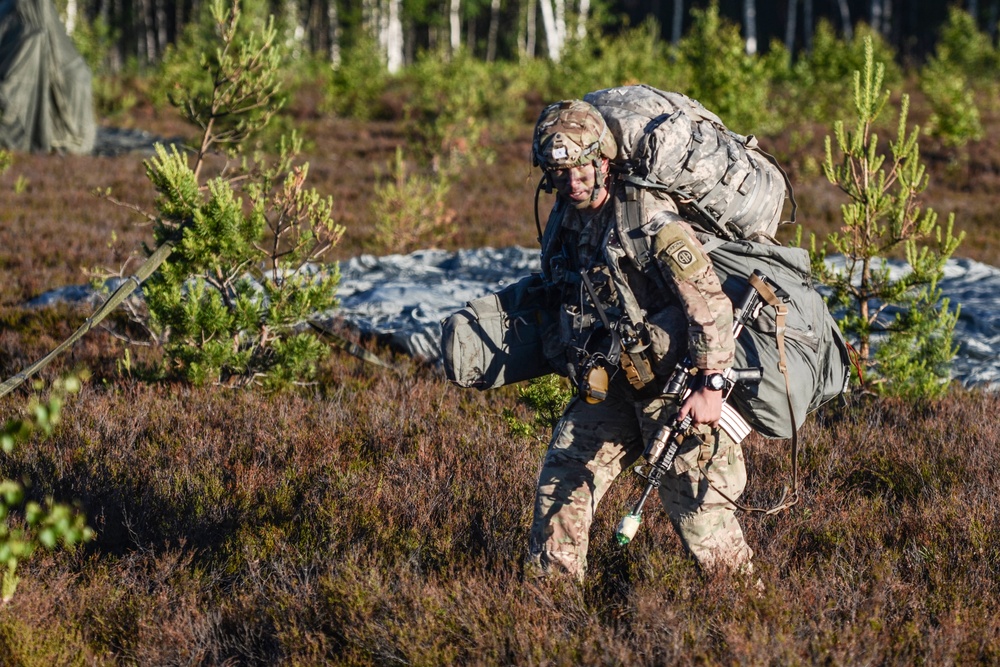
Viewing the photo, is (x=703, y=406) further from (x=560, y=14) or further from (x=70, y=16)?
(x=560, y=14)

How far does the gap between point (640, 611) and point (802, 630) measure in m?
0.53

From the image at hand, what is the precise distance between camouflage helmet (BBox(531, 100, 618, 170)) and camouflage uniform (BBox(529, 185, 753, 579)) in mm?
230

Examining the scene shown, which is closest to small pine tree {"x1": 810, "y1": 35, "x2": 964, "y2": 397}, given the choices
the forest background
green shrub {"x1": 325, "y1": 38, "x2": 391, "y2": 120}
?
the forest background

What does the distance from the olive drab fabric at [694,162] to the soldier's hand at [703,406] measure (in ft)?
1.91

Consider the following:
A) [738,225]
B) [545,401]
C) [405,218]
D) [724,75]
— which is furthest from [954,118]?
[738,225]

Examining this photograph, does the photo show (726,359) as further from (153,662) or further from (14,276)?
(14,276)

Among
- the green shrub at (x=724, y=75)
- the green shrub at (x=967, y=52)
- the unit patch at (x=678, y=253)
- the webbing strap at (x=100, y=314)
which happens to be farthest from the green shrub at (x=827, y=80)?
the unit patch at (x=678, y=253)

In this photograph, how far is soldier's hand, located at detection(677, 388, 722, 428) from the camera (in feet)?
9.24

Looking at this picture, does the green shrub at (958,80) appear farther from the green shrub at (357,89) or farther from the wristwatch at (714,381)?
the wristwatch at (714,381)

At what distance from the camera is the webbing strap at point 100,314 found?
3.48m

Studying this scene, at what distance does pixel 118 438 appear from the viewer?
4.72m

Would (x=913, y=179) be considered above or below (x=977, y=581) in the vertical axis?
above

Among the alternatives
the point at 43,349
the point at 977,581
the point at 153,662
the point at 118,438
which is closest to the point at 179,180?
the point at 118,438

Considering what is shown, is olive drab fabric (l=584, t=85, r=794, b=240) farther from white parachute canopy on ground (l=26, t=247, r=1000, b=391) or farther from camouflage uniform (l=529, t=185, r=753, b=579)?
white parachute canopy on ground (l=26, t=247, r=1000, b=391)
